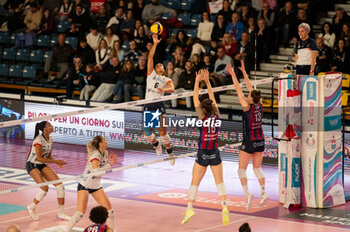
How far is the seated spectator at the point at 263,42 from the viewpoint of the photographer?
2152 centimetres

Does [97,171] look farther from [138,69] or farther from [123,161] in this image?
[138,69]

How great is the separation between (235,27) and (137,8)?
168 inches

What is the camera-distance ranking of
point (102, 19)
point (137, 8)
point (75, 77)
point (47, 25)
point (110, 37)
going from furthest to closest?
point (47, 25)
point (102, 19)
point (137, 8)
point (110, 37)
point (75, 77)

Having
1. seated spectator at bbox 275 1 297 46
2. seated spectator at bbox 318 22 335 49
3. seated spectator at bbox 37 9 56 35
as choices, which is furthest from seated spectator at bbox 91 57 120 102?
seated spectator at bbox 318 22 335 49

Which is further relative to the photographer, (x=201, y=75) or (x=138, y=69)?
(x=138, y=69)

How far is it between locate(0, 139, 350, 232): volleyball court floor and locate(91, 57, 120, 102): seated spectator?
312 cm

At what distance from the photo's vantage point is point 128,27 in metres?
24.5

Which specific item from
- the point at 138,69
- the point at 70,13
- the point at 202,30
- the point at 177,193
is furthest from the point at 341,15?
the point at 70,13

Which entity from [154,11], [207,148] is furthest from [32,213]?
[154,11]

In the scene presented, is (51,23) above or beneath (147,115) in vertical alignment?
above

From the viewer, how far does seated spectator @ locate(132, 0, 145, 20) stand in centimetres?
2506

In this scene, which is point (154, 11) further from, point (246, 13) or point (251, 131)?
point (251, 131)

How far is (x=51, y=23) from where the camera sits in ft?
88.6

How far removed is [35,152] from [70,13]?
1366cm
